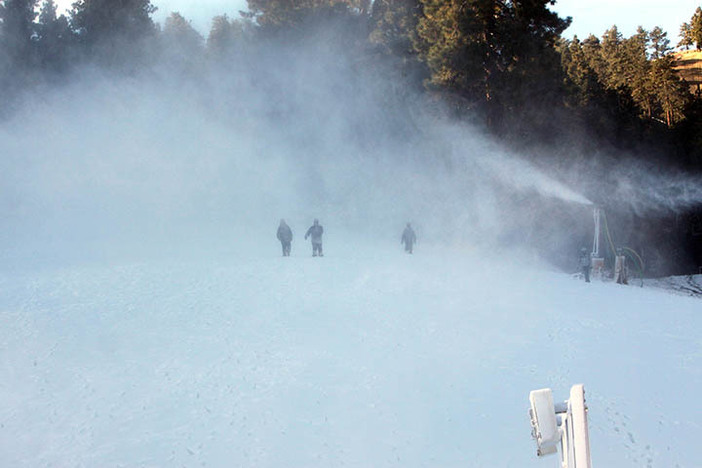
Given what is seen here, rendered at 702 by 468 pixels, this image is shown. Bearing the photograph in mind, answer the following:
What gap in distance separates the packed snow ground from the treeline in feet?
46.0

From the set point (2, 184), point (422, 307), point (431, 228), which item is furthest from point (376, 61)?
point (422, 307)

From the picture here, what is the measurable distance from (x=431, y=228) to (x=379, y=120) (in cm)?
966

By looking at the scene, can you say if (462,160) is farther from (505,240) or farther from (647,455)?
(647,455)

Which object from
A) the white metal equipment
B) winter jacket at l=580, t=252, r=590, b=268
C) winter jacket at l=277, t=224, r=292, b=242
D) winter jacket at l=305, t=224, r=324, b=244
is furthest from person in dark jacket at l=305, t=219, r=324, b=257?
the white metal equipment

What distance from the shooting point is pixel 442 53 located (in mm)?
30859

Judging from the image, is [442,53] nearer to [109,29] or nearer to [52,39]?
[109,29]

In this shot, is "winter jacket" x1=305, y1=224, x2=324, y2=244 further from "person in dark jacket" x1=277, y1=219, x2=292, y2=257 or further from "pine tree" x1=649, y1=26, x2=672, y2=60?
"pine tree" x1=649, y1=26, x2=672, y2=60

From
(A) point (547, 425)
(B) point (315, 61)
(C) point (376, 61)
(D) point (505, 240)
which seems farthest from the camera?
(B) point (315, 61)

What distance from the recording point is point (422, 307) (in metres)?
16.4

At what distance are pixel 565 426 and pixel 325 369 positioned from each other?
8.37 meters

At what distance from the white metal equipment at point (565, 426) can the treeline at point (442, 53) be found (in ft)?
91.9

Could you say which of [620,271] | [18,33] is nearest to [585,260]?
[620,271]

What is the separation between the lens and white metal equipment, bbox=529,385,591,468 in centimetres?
365

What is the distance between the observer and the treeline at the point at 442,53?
100 ft
